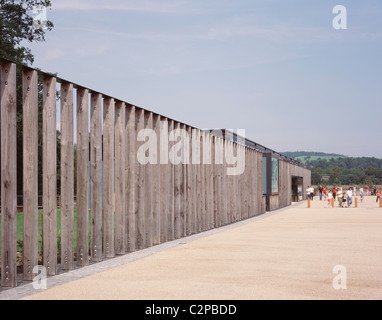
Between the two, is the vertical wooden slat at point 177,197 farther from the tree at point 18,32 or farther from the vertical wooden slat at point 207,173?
the tree at point 18,32

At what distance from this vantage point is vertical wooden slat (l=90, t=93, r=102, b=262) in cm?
1082

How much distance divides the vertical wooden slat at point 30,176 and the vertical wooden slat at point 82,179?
1658mm

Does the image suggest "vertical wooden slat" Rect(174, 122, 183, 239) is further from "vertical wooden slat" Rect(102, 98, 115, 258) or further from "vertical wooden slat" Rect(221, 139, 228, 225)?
"vertical wooden slat" Rect(221, 139, 228, 225)

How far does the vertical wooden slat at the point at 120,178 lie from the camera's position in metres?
12.0

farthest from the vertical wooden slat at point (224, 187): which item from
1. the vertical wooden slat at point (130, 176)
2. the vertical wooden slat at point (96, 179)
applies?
the vertical wooden slat at point (96, 179)

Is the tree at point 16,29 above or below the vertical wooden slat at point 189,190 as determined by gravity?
above

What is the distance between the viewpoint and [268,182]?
35219mm

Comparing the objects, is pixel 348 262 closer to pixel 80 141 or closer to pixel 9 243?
pixel 80 141

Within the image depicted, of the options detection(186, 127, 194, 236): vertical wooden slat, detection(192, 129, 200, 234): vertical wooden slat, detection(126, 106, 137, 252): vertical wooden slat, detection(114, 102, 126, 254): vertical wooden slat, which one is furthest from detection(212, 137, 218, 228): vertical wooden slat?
detection(114, 102, 126, 254): vertical wooden slat

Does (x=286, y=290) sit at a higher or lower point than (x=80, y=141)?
lower
